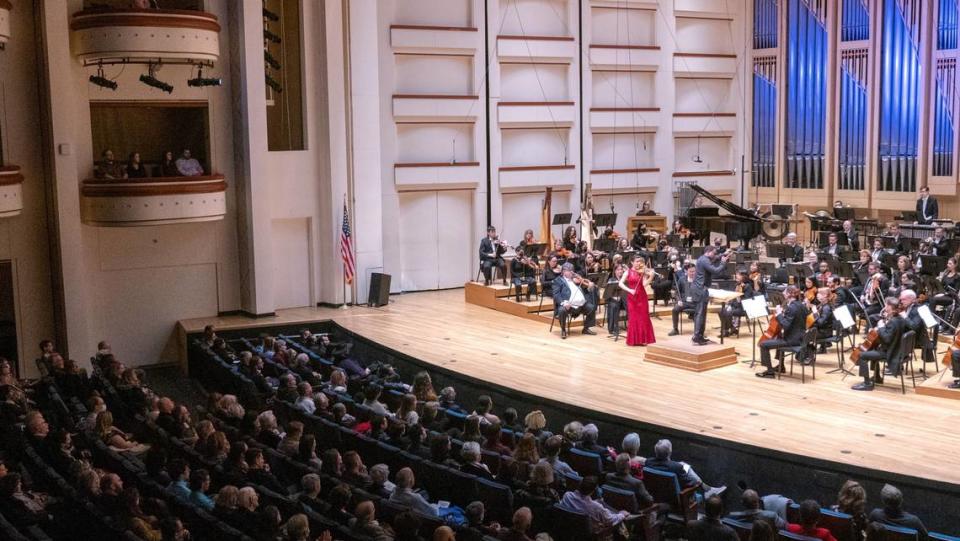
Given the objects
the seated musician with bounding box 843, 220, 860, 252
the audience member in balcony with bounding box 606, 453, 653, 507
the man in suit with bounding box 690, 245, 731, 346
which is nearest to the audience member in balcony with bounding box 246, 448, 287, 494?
the audience member in balcony with bounding box 606, 453, 653, 507

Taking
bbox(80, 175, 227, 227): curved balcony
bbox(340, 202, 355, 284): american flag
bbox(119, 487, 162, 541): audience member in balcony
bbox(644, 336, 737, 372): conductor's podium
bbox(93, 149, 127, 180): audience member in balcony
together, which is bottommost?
bbox(644, 336, 737, 372): conductor's podium

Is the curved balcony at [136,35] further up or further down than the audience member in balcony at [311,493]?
further up

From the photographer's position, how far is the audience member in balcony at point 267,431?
29.7 feet

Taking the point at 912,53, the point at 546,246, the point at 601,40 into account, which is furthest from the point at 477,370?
the point at 912,53

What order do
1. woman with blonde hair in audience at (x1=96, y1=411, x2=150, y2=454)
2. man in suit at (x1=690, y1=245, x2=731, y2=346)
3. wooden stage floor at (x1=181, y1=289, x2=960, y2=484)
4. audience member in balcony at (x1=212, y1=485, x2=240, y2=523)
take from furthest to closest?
man in suit at (x1=690, y1=245, x2=731, y2=346), wooden stage floor at (x1=181, y1=289, x2=960, y2=484), woman with blonde hair in audience at (x1=96, y1=411, x2=150, y2=454), audience member in balcony at (x1=212, y1=485, x2=240, y2=523)

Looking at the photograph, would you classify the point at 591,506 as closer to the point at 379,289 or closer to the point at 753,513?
the point at 753,513

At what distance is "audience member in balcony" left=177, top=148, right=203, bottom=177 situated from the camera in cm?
1638

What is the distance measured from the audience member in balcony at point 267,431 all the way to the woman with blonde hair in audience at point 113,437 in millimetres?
1172

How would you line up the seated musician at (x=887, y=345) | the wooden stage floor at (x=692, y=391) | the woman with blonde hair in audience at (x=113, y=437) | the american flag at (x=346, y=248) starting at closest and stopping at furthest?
the woman with blonde hair in audience at (x=113, y=437) < the wooden stage floor at (x=692, y=391) < the seated musician at (x=887, y=345) < the american flag at (x=346, y=248)

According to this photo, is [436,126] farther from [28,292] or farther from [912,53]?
[912,53]

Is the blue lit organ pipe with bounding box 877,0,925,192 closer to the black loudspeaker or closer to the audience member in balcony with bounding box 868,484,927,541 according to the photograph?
the black loudspeaker

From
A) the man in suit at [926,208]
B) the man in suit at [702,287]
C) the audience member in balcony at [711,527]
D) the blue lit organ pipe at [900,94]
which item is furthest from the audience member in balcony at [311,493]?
the blue lit organ pipe at [900,94]

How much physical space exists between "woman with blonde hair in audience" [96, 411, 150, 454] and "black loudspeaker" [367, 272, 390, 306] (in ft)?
28.1

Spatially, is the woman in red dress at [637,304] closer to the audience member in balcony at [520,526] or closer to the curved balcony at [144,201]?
the curved balcony at [144,201]
